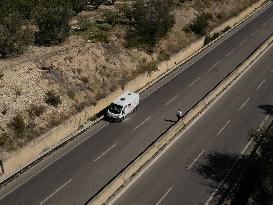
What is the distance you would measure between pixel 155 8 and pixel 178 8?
1354 cm

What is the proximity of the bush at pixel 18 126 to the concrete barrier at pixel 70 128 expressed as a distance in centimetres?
210

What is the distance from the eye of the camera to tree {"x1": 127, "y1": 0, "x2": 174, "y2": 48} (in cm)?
6278

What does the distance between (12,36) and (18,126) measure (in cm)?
1409

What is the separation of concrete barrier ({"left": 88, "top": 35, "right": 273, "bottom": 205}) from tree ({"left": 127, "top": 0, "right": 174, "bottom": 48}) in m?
12.8

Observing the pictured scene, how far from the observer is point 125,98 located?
4847 cm

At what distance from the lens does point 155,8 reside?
6388 cm

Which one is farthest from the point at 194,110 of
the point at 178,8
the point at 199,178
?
the point at 178,8

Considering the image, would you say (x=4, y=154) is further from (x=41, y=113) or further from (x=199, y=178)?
(x=199, y=178)

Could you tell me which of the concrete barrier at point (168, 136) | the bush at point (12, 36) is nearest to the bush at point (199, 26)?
the concrete barrier at point (168, 136)

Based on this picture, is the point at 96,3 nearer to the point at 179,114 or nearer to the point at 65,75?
the point at 65,75

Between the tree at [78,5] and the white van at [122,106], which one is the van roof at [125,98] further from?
the tree at [78,5]

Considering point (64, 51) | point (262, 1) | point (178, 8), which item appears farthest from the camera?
point (262, 1)

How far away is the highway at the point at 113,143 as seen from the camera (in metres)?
37.0

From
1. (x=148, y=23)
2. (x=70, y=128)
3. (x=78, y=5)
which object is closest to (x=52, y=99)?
(x=70, y=128)
